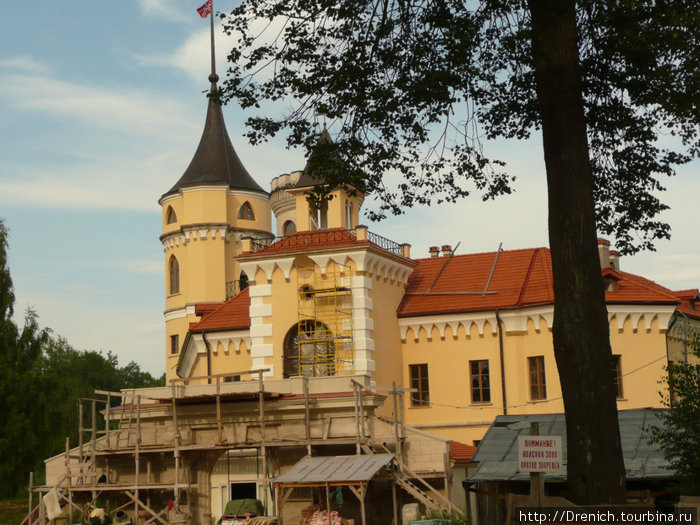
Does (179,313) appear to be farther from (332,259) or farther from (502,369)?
(502,369)

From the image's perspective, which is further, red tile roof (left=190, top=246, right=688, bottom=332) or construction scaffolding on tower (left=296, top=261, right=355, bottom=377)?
red tile roof (left=190, top=246, right=688, bottom=332)

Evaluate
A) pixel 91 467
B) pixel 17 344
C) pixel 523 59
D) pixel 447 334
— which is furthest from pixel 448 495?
pixel 17 344

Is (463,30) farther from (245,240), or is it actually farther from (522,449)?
(245,240)

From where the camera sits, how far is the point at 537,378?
3628 cm

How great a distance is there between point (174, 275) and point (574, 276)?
4200cm

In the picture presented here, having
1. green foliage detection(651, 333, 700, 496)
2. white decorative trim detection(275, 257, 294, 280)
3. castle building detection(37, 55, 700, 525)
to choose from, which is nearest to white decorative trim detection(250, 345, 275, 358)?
castle building detection(37, 55, 700, 525)

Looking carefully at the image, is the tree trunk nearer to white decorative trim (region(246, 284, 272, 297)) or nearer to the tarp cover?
the tarp cover

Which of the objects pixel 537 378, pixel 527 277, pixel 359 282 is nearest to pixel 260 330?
pixel 359 282

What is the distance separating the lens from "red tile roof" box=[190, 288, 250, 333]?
3944 centimetres

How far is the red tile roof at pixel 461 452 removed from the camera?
33.2 metres

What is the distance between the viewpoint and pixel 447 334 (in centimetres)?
3756

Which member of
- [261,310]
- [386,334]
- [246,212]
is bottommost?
[386,334]

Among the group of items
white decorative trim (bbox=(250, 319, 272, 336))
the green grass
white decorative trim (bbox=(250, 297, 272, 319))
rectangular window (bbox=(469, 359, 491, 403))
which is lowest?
the green grass

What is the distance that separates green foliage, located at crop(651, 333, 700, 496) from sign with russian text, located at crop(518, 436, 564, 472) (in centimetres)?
493
